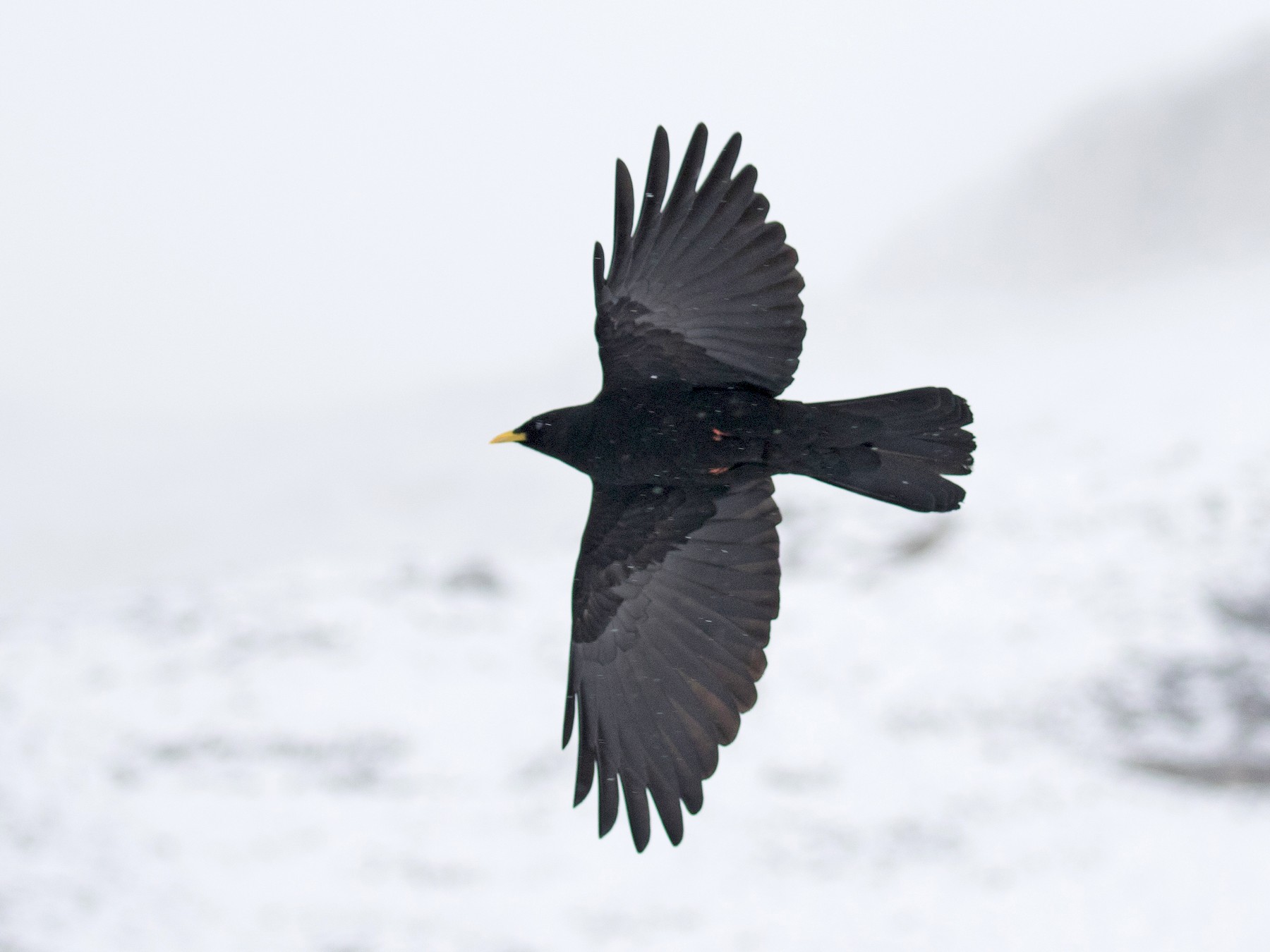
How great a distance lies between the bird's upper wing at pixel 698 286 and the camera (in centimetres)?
527

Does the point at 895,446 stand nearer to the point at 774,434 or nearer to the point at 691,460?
the point at 774,434

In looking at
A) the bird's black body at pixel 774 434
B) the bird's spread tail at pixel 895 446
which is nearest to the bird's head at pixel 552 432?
Result: the bird's black body at pixel 774 434

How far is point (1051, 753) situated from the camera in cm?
2995

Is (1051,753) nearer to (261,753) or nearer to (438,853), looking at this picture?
(438,853)

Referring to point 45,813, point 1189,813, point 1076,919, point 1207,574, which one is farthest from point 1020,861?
point 45,813

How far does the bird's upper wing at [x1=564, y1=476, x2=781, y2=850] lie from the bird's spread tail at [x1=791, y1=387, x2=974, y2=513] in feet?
1.67

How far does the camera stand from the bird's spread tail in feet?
18.4

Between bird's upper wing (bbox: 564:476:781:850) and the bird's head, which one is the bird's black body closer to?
the bird's head

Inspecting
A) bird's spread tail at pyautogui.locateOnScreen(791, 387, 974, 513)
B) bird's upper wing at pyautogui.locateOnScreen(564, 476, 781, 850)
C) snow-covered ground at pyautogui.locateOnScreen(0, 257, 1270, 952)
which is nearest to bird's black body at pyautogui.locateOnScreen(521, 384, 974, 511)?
bird's spread tail at pyautogui.locateOnScreen(791, 387, 974, 513)

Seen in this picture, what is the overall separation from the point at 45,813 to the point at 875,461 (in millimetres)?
22444

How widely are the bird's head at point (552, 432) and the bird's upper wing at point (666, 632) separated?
1.69 feet

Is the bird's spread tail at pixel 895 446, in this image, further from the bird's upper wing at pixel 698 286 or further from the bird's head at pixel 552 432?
the bird's head at pixel 552 432

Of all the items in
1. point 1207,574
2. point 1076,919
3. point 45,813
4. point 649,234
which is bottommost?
point 45,813

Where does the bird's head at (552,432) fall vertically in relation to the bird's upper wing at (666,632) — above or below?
above
